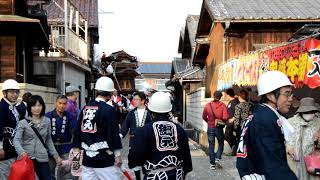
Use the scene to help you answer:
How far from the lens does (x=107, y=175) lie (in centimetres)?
654

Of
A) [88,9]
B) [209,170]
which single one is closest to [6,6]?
[209,170]

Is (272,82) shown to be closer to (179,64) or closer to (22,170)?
(22,170)

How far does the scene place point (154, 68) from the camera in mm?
71688

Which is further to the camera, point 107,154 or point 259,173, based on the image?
point 107,154

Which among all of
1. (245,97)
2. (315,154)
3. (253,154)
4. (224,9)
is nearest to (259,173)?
(253,154)

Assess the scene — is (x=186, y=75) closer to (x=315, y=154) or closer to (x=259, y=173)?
(x=315, y=154)

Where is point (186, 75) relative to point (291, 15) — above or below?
below

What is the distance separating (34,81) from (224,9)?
1000cm

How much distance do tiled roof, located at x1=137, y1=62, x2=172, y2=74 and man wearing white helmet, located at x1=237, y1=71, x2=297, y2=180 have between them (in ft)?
213

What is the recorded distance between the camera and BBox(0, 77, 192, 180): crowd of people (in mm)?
5188

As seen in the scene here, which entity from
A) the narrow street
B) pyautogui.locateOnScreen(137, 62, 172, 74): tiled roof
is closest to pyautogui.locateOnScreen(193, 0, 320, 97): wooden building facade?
the narrow street

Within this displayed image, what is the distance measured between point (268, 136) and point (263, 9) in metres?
13.2

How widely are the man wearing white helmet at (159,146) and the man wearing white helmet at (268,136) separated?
0.99 meters

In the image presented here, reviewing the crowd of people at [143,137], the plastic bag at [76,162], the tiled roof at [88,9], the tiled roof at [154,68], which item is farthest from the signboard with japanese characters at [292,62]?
the tiled roof at [154,68]
